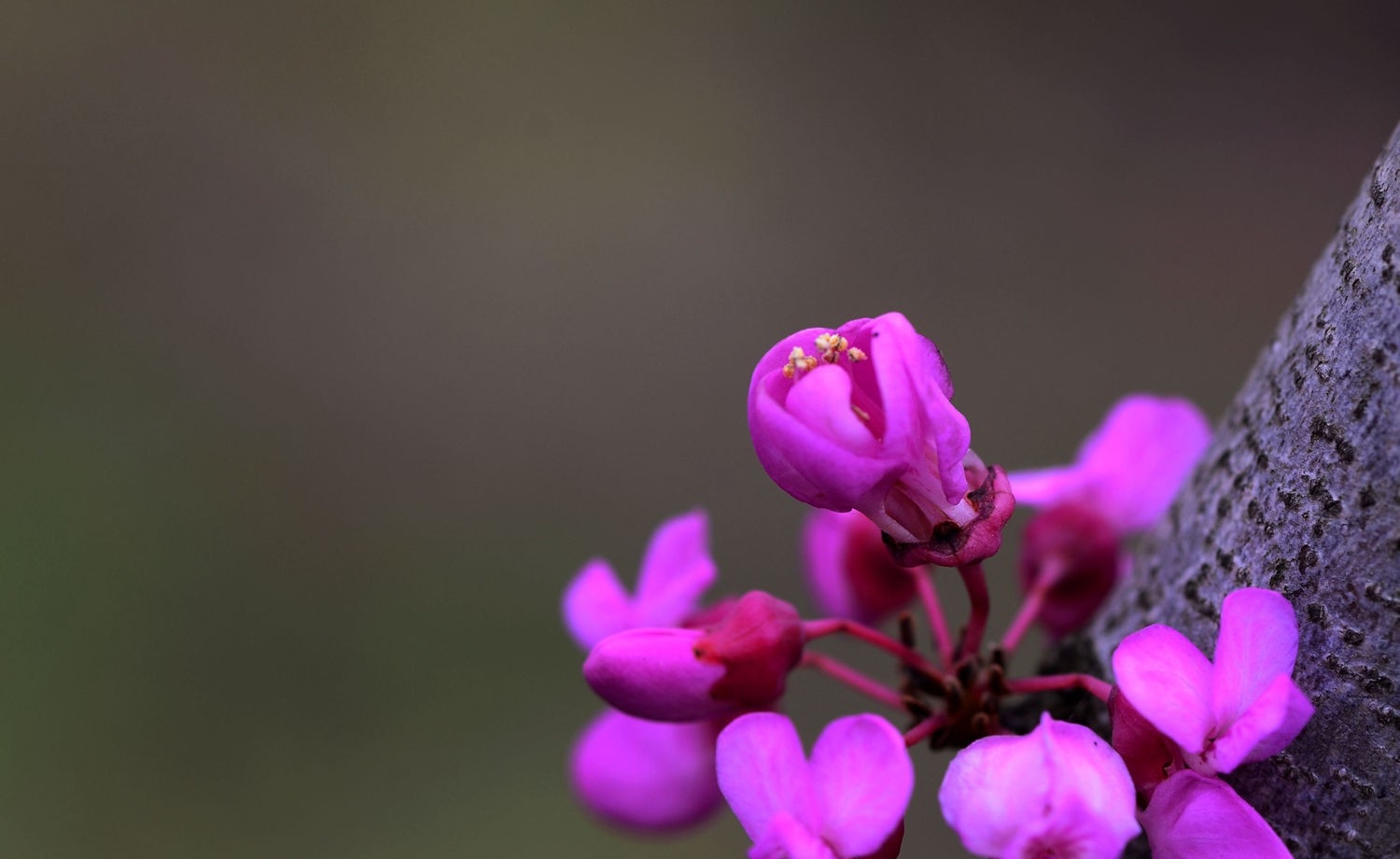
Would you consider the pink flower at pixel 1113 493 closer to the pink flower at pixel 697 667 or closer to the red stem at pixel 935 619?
the red stem at pixel 935 619

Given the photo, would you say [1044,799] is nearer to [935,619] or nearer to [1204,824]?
[1204,824]

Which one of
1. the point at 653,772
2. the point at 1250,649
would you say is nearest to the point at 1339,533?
the point at 1250,649

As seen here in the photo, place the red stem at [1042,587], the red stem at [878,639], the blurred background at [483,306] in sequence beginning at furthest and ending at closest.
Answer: the blurred background at [483,306], the red stem at [1042,587], the red stem at [878,639]

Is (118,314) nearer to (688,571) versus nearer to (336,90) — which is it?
(336,90)

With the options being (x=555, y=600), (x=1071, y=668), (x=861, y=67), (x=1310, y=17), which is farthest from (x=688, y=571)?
(x=1310, y=17)

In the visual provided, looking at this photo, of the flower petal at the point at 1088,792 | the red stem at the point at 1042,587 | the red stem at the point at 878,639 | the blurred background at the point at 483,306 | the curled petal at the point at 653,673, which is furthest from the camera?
the blurred background at the point at 483,306

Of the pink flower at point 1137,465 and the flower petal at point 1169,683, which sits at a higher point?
the pink flower at point 1137,465

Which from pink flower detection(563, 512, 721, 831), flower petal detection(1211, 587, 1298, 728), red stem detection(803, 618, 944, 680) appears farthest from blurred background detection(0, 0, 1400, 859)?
flower petal detection(1211, 587, 1298, 728)

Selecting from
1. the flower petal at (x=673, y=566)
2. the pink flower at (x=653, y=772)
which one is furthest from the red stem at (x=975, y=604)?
the pink flower at (x=653, y=772)
